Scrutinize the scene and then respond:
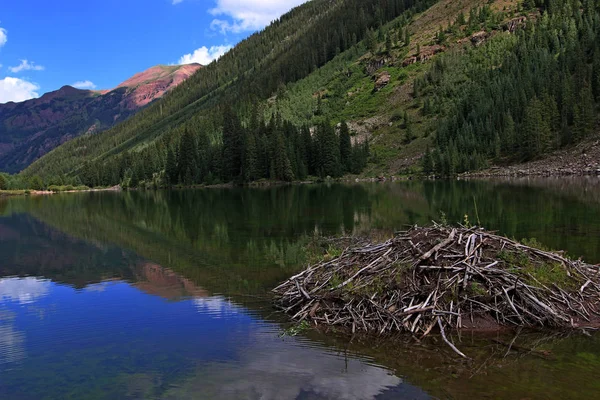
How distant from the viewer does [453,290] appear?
43.7 ft

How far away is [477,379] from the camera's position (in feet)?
33.2

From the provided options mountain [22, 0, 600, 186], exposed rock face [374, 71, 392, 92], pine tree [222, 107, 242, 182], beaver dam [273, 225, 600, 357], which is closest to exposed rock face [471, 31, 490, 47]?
mountain [22, 0, 600, 186]

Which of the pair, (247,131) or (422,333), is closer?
(422,333)

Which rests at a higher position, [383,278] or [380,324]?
[383,278]

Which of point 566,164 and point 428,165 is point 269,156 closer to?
point 428,165

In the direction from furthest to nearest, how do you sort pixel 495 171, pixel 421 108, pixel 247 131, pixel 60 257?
pixel 421 108, pixel 247 131, pixel 495 171, pixel 60 257

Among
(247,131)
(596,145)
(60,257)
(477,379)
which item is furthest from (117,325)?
(247,131)

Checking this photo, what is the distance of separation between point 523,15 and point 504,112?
8231 cm

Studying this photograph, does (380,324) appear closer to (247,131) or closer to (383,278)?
(383,278)

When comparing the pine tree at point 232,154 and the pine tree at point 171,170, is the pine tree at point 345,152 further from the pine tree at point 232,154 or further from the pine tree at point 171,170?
the pine tree at point 171,170

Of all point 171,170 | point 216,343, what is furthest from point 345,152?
point 216,343

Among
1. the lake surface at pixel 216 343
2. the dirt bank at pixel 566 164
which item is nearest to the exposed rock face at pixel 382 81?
the dirt bank at pixel 566 164

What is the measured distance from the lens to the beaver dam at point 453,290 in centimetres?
1310

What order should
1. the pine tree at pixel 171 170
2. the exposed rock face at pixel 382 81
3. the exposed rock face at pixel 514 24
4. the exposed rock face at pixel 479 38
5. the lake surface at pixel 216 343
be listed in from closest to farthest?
the lake surface at pixel 216 343 → the pine tree at pixel 171 170 → the exposed rock face at pixel 514 24 → the exposed rock face at pixel 479 38 → the exposed rock face at pixel 382 81
